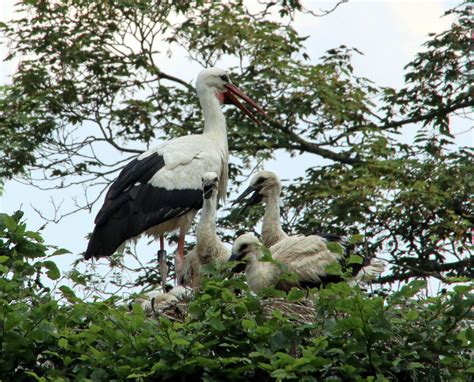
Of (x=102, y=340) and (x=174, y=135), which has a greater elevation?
(x=174, y=135)

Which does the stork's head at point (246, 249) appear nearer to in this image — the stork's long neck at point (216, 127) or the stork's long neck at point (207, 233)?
the stork's long neck at point (207, 233)

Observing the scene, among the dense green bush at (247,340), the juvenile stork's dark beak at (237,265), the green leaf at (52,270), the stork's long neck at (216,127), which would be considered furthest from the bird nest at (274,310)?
the stork's long neck at (216,127)

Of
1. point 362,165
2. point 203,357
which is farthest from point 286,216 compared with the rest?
point 203,357

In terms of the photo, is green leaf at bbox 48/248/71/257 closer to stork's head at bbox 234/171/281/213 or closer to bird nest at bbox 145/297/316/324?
bird nest at bbox 145/297/316/324

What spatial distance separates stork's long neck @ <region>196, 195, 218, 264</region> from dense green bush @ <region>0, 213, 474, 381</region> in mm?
3007

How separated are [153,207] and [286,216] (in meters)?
3.32

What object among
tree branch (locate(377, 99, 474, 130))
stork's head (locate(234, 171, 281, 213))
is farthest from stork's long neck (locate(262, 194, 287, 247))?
tree branch (locate(377, 99, 474, 130))

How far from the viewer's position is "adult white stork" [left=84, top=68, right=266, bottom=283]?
9812 mm

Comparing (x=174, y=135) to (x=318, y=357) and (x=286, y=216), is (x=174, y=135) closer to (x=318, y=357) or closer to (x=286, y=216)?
(x=286, y=216)

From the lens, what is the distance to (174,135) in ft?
43.2

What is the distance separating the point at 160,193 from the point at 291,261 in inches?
78.5

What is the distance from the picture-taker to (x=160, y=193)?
10.0 m

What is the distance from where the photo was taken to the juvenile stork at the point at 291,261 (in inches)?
321

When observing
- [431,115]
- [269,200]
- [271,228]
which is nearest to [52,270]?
[271,228]
